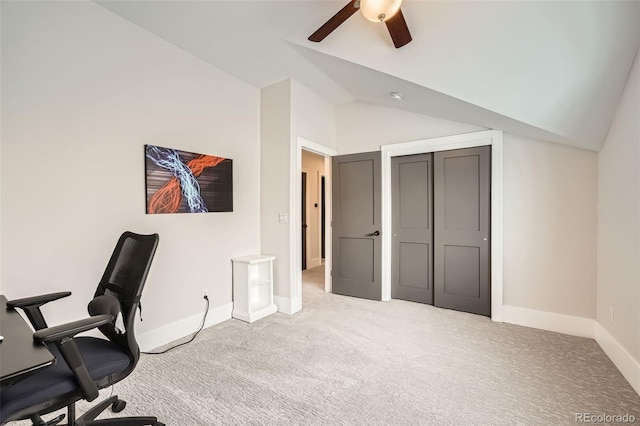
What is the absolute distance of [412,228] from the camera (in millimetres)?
3908

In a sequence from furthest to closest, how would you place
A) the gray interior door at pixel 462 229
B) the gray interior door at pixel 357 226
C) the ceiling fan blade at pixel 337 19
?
1. the gray interior door at pixel 357 226
2. the gray interior door at pixel 462 229
3. the ceiling fan blade at pixel 337 19

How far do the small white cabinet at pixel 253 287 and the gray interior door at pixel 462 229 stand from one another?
7.00ft

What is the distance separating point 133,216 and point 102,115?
2.76ft

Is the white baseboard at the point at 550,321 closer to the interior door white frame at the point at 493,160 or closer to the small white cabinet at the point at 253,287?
the interior door white frame at the point at 493,160

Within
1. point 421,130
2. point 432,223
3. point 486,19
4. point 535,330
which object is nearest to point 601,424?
point 535,330

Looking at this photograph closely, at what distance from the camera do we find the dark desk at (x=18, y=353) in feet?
2.89

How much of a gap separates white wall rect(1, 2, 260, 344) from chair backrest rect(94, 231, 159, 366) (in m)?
0.67

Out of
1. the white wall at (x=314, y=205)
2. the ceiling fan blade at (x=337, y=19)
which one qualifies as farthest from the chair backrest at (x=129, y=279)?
the white wall at (x=314, y=205)

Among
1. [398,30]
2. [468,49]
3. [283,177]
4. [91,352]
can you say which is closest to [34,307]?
[91,352]

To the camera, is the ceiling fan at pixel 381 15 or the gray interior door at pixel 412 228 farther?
the gray interior door at pixel 412 228

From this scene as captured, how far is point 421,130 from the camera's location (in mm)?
3771

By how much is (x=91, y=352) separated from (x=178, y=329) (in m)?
1.46

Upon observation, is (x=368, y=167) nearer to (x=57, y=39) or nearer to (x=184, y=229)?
(x=184, y=229)

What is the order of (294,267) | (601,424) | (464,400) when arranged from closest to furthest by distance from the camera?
(601,424) < (464,400) < (294,267)
